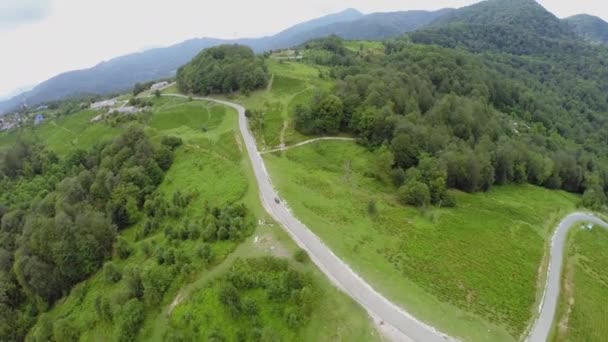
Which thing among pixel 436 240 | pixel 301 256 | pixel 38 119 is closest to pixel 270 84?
pixel 436 240

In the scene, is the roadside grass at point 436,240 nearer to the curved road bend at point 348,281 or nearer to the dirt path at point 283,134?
the curved road bend at point 348,281

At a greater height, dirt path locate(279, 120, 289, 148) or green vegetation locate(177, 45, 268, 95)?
green vegetation locate(177, 45, 268, 95)

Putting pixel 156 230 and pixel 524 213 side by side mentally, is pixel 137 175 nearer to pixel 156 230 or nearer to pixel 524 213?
pixel 156 230

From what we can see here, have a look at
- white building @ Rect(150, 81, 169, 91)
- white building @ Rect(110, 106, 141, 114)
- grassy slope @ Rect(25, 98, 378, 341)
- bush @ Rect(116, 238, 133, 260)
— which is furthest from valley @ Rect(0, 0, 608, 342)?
white building @ Rect(150, 81, 169, 91)

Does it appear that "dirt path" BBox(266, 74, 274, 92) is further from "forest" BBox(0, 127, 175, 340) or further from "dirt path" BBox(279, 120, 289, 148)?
"forest" BBox(0, 127, 175, 340)

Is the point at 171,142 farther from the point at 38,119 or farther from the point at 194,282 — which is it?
the point at 38,119

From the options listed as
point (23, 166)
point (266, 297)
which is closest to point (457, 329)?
point (266, 297)
